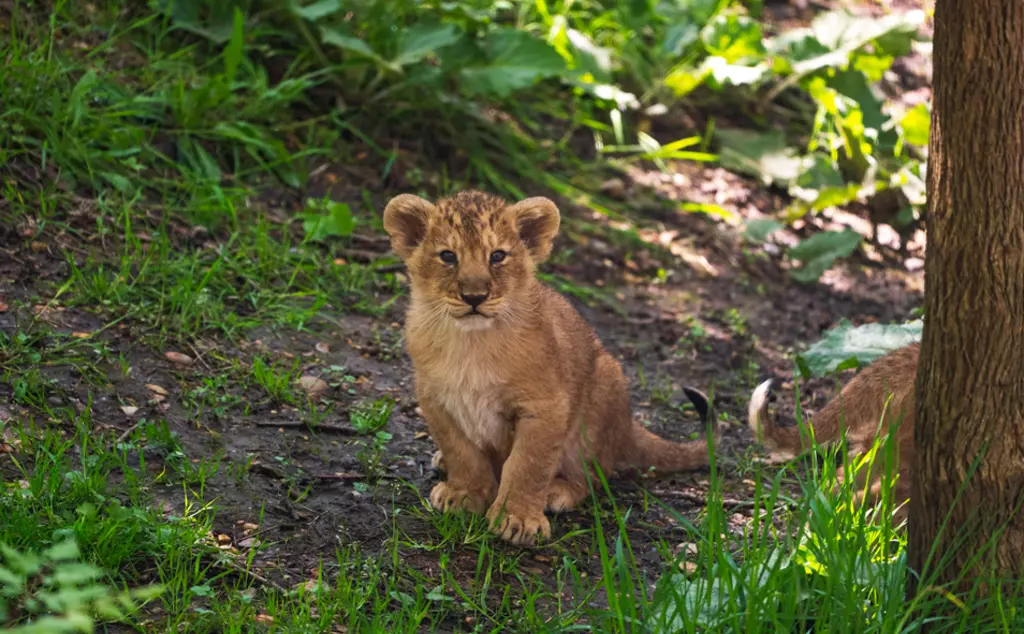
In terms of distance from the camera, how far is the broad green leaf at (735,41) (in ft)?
30.6

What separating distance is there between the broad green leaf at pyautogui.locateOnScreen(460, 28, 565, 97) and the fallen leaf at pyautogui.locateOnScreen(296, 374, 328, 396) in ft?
8.94

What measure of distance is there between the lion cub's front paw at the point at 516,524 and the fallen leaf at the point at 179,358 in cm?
171

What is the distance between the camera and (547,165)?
893cm

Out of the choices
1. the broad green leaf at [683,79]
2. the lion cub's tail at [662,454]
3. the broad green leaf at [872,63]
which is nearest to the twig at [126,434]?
the lion cub's tail at [662,454]

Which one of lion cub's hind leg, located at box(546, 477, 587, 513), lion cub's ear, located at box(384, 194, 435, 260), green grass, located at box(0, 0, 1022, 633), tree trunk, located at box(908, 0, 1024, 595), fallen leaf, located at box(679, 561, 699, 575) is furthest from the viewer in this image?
lion cub's hind leg, located at box(546, 477, 587, 513)

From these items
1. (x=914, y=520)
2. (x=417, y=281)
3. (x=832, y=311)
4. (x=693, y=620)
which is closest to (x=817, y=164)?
(x=832, y=311)

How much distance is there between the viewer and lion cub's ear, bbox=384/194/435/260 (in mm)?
5148

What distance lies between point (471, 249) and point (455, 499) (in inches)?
39.9

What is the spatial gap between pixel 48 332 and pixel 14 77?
1911 mm

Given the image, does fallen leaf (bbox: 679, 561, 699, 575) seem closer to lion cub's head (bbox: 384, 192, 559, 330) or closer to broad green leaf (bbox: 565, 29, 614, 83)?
lion cub's head (bbox: 384, 192, 559, 330)

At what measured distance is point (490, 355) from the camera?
4.99 metres

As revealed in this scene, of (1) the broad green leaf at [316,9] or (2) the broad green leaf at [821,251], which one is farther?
(2) the broad green leaf at [821,251]

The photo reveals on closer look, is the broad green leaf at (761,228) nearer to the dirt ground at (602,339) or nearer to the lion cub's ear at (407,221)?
the dirt ground at (602,339)

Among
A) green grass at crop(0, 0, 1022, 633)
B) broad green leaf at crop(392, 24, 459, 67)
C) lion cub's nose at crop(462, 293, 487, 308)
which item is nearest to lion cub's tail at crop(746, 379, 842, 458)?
green grass at crop(0, 0, 1022, 633)
